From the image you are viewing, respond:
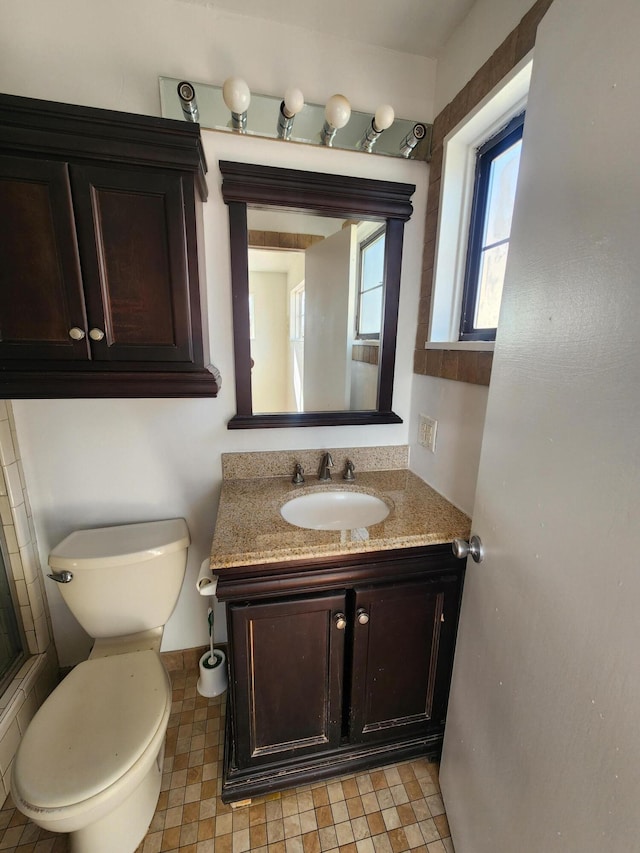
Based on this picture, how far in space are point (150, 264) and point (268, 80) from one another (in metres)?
0.78

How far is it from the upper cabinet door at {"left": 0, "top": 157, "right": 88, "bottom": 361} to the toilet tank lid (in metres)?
0.65

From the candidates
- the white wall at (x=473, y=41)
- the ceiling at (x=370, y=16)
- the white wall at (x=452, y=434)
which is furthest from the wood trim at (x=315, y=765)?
the ceiling at (x=370, y=16)

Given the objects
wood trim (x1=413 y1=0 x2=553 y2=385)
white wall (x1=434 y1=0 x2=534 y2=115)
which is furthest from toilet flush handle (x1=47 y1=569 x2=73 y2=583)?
white wall (x1=434 y1=0 x2=534 y2=115)

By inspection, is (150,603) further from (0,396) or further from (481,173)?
(481,173)

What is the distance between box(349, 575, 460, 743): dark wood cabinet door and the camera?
1104mm

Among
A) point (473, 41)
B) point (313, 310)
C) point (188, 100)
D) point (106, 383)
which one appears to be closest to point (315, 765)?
point (106, 383)

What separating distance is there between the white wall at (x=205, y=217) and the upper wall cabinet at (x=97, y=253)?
1.02 ft

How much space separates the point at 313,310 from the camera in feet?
4.43

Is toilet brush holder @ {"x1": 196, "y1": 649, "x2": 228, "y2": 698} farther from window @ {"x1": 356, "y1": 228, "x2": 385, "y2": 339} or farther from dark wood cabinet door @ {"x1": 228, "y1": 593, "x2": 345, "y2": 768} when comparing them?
window @ {"x1": 356, "y1": 228, "x2": 385, "y2": 339}

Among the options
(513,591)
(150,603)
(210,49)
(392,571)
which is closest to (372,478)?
(392,571)

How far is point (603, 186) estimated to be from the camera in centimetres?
55

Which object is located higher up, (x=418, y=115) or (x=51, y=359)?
(x=418, y=115)

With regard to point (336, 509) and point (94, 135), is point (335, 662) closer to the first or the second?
point (336, 509)

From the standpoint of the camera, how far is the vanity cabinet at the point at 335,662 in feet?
3.38
